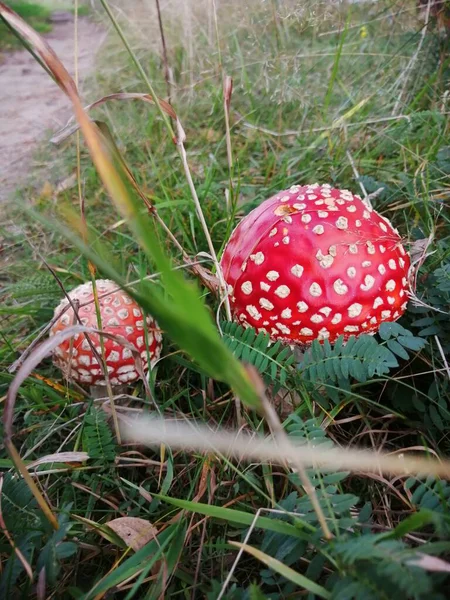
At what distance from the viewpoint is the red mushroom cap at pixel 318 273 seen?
4.77 feet

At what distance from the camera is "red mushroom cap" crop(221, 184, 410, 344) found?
1.45m

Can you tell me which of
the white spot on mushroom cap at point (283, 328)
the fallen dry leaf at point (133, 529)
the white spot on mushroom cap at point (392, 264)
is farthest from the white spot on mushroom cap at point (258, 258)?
the fallen dry leaf at point (133, 529)

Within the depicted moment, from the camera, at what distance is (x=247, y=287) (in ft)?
5.01

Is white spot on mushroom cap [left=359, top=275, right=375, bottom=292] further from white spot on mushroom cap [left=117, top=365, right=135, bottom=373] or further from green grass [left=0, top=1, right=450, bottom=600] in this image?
white spot on mushroom cap [left=117, top=365, right=135, bottom=373]

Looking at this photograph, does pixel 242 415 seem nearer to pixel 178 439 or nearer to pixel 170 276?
pixel 178 439

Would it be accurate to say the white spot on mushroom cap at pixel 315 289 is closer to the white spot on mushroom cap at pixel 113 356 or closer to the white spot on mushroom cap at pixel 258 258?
the white spot on mushroom cap at pixel 258 258

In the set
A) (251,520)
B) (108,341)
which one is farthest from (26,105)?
(251,520)

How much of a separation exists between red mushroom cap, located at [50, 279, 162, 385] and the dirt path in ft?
6.14

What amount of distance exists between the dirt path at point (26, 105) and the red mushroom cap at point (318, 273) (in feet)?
8.12

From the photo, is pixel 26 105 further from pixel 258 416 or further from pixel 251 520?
pixel 251 520

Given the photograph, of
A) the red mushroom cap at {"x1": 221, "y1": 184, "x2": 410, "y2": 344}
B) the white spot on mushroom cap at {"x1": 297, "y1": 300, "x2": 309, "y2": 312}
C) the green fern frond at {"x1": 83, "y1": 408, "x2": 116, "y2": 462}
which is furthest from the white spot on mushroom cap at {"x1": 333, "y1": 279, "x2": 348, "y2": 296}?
the green fern frond at {"x1": 83, "y1": 408, "x2": 116, "y2": 462}

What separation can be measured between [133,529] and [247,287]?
799mm

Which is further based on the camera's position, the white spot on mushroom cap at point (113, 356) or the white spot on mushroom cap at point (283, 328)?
the white spot on mushroom cap at point (113, 356)

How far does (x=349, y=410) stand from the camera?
5.44 ft
